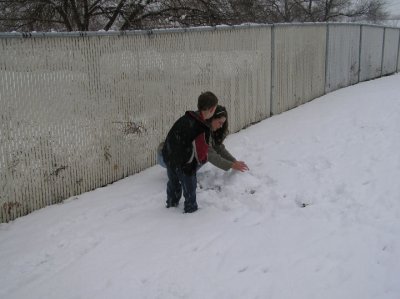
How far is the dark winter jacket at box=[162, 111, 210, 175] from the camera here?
4.57 metres

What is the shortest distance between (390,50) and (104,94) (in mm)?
14765

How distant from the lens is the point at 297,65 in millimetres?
9828

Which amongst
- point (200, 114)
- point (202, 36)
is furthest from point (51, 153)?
point (202, 36)

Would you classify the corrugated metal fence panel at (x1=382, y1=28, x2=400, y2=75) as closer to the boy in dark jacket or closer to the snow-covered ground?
the snow-covered ground

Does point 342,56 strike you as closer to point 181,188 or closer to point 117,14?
point 117,14

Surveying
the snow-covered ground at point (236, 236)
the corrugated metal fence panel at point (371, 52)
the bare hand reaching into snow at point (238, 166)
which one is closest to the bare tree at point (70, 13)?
the corrugated metal fence panel at point (371, 52)

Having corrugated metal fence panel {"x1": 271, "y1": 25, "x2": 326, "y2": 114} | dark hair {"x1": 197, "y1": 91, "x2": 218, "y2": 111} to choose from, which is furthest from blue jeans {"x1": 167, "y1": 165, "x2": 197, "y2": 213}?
corrugated metal fence panel {"x1": 271, "y1": 25, "x2": 326, "y2": 114}

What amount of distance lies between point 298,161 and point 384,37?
12.3 m

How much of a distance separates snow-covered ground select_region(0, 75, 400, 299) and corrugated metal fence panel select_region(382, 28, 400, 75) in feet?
38.1

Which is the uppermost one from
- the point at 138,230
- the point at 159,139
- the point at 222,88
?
the point at 222,88

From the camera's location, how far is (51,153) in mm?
5164

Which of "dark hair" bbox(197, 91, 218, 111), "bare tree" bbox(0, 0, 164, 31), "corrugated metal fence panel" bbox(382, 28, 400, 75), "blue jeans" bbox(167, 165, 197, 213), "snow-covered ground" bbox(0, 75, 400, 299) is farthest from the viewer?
"corrugated metal fence panel" bbox(382, 28, 400, 75)

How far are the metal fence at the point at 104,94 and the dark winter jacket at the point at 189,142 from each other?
139 centimetres

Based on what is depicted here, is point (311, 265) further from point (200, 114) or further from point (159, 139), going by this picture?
point (159, 139)
